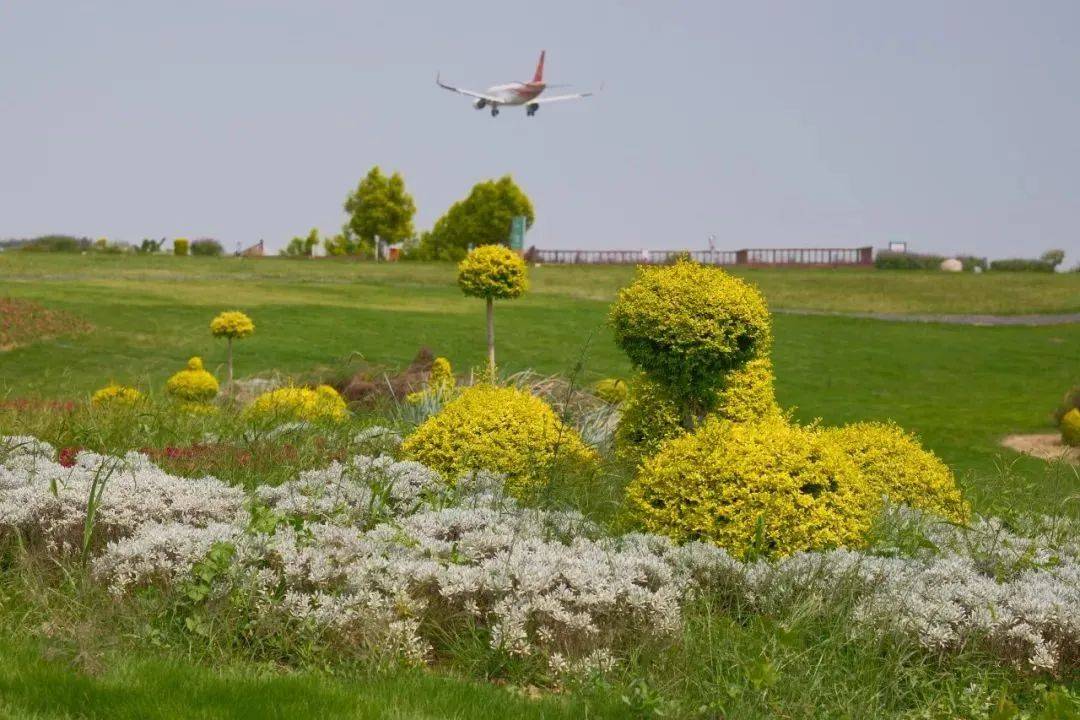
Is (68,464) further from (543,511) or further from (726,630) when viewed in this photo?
(726,630)

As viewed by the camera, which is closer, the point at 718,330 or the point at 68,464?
the point at 68,464

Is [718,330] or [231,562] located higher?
[718,330]

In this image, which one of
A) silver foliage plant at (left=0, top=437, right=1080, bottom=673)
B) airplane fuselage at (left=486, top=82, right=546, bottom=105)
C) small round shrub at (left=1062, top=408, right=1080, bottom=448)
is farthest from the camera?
airplane fuselage at (left=486, top=82, right=546, bottom=105)

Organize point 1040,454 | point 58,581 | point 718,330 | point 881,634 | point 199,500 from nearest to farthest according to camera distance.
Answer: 1. point 881,634
2. point 58,581
3. point 199,500
4. point 718,330
5. point 1040,454

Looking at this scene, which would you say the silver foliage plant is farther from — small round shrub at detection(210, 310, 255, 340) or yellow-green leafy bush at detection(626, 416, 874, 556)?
small round shrub at detection(210, 310, 255, 340)

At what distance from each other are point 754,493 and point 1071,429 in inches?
440

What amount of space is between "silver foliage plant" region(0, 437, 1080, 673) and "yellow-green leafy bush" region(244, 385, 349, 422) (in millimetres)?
3454

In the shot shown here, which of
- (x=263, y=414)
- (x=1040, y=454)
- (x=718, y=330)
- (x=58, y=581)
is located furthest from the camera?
(x=1040, y=454)

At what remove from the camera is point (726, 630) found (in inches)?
205

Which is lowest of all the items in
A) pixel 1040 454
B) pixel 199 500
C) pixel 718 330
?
pixel 1040 454

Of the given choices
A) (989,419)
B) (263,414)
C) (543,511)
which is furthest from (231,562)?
(989,419)

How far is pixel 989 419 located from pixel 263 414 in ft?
40.8

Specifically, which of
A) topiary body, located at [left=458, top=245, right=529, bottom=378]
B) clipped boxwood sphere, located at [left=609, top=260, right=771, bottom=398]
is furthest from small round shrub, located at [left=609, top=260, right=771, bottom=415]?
topiary body, located at [left=458, top=245, right=529, bottom=378]

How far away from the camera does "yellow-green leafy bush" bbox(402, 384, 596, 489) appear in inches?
313
